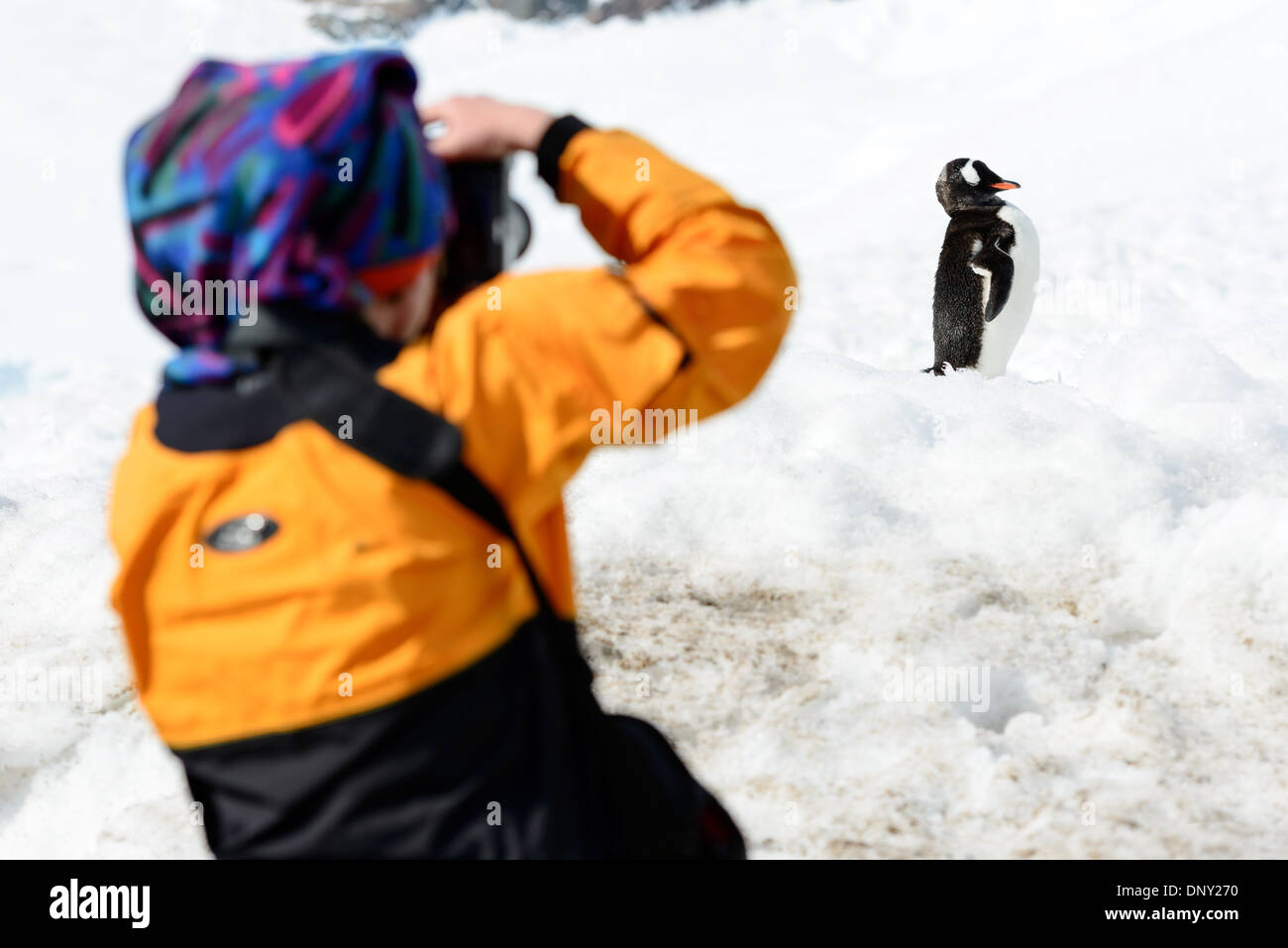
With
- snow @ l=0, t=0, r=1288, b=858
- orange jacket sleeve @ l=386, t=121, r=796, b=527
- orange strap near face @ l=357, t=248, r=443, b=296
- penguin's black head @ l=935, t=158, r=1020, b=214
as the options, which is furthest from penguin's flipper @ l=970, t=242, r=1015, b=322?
orange strap near face @ l=357, t=248, r=443, b=296

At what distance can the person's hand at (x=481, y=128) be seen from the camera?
0.83 m

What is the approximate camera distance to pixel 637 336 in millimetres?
761

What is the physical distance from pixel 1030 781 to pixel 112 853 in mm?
1509

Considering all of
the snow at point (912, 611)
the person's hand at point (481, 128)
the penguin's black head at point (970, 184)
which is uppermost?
the penguin's black head at point (970, 184)

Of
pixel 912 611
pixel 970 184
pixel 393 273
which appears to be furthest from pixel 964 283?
pixel 393 273

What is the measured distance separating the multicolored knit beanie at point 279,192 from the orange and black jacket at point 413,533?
0.05m

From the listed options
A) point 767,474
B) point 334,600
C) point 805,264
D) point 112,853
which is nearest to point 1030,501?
point 767,474

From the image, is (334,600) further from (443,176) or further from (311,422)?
(443,176)

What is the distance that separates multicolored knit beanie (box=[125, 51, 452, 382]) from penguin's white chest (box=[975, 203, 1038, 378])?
559 centimetres

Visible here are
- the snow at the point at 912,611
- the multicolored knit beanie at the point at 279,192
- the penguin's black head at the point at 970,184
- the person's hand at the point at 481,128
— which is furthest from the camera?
the penguin's black head at the point at 970,184

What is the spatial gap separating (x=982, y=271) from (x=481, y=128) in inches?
216

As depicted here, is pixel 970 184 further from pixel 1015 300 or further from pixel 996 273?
pixel 1015 300

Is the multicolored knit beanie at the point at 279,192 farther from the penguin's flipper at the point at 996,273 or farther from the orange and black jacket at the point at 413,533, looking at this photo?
the penguin's flipper at the point at 996,273

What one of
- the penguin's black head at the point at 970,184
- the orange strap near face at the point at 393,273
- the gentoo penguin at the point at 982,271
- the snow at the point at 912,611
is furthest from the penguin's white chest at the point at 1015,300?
the orange strap near face at the point at 393,273
